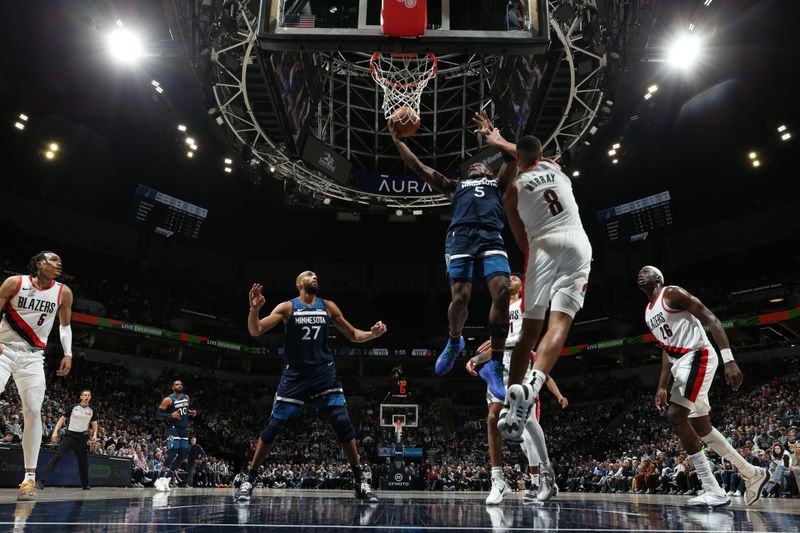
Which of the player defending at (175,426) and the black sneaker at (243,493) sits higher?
the player defending at (175,426)

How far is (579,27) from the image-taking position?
491 inches

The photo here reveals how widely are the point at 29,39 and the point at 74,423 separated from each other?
42.6 feet

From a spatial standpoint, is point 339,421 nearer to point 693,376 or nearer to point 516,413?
point 516,413

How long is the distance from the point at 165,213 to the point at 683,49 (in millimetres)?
23377

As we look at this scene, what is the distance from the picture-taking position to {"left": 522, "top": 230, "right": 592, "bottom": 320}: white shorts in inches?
139

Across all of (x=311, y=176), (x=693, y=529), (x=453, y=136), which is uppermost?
(x=453, y=136)

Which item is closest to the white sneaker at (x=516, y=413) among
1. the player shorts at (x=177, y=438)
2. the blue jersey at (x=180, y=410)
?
the blue jersey at (x=180, y=410)

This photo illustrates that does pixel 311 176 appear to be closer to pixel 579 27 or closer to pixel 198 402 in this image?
pixel 579 27

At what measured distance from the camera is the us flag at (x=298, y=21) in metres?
7.01

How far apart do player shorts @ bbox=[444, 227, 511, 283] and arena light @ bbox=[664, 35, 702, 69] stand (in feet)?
38.4

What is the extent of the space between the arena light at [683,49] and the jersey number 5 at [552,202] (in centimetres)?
1241

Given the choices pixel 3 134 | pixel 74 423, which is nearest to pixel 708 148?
pixel 74 423

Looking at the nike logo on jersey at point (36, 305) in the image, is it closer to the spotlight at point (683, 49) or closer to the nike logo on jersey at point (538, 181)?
the nike logo on jersey at point (538, 181)

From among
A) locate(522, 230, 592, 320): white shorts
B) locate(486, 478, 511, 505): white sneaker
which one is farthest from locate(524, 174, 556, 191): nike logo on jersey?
locate(486, 478, 511, 505): white sneaker
